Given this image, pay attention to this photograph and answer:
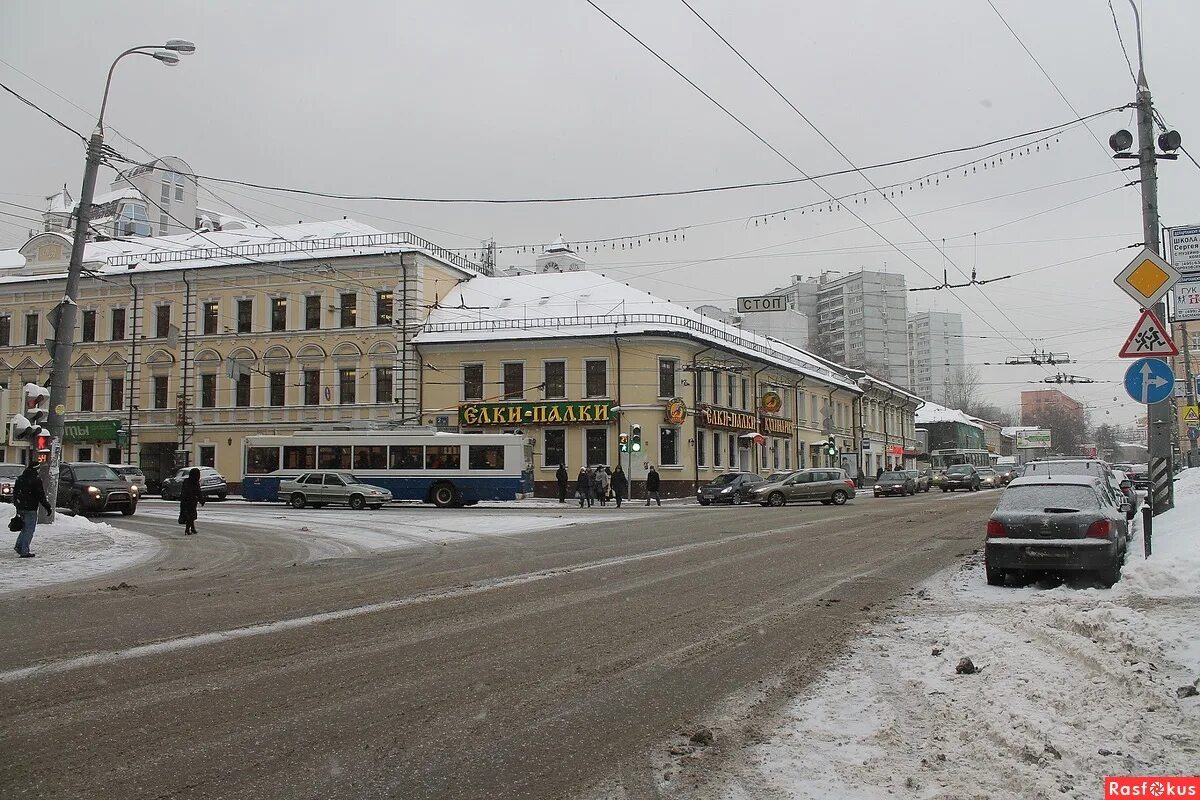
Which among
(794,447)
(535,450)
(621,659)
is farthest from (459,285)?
(621,659)

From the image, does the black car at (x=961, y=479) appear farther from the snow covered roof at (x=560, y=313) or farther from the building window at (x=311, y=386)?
the building window at (x=311, y=386)

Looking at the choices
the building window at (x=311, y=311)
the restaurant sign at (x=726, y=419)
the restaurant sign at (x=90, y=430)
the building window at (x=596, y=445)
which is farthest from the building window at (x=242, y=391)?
the restaurant sign at (x=726, y=419)

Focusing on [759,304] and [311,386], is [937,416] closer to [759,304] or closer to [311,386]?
[759,304]

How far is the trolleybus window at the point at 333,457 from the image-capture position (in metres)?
37.5

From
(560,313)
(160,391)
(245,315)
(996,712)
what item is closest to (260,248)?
(245,315)

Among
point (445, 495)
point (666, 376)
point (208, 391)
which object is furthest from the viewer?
point (208, 391)

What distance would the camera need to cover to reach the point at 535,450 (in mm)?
46406

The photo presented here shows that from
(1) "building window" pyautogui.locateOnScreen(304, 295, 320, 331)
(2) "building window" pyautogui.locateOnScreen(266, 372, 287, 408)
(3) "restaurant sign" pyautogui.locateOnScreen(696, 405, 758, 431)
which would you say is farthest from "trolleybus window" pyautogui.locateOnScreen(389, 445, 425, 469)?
(3) "restaurant sign" pyautogui.locateOnScreen(696, 405, 758, 431)

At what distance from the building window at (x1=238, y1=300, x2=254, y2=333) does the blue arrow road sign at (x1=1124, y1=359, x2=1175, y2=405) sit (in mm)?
45706

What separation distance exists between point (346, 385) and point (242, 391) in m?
6.14

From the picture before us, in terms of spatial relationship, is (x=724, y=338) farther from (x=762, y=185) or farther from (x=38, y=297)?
(x=38, y=297)

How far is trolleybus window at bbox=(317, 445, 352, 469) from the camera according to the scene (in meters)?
37.5

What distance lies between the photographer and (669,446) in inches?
1804

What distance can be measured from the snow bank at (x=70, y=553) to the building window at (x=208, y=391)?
1134 inches
